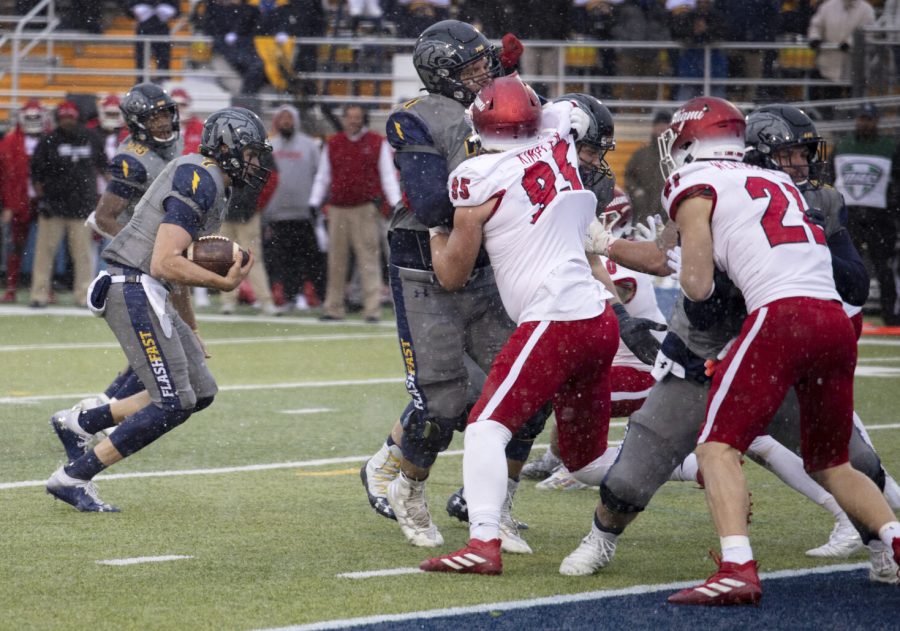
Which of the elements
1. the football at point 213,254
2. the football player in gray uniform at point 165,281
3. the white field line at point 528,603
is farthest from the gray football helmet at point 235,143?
the white field line at point 528,603

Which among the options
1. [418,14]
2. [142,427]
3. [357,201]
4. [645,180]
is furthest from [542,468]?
→ [418,14]

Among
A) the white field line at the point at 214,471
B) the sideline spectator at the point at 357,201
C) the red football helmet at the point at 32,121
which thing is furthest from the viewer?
the red football helmet at the point at 32,121

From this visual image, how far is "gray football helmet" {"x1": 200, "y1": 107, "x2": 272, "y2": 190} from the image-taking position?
6.12m

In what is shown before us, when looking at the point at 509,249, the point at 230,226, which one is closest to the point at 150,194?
the point at 509,249

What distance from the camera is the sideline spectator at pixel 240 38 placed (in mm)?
17922

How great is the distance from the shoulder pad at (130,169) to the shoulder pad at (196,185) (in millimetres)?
1668

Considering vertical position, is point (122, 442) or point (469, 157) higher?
point (469, 157)

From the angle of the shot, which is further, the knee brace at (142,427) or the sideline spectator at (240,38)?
the sideline spectator at (240,38)

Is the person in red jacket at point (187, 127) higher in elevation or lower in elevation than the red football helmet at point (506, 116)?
lower

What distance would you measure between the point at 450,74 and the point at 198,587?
207 cm

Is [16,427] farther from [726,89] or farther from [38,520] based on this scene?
[726,89]

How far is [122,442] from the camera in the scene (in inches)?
243

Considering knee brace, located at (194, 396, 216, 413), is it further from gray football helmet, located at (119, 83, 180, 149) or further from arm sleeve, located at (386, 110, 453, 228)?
gray football helmet, located at (119, 83, 180, 149)

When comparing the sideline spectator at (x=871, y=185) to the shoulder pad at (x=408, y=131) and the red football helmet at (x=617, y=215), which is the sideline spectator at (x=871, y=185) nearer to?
the red football helmet at (x=617, y=215)
